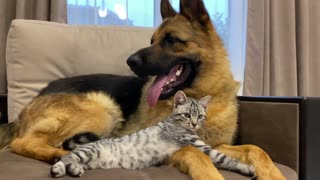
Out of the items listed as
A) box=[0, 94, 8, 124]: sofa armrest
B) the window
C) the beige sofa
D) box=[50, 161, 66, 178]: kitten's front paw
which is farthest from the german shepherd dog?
the window

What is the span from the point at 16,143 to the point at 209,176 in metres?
0.72

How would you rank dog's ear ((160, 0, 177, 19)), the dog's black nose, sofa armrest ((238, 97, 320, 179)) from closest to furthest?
sofa armrest ((238, 97, 320, 179)), the dog's black nose, dog's ear ((160, 0, 177, 19))

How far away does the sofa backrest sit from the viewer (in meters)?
1.74

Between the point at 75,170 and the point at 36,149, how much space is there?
306 millimetres

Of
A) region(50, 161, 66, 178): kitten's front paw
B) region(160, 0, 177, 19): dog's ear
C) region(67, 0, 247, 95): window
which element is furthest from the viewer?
region(67, 0, 247, 95): window

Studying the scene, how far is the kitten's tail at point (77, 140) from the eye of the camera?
136 centimetres

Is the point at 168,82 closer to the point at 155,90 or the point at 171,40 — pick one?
the point at 155,90

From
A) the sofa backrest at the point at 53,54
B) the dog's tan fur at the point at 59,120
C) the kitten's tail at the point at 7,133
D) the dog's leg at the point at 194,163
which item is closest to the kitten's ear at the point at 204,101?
the dog's leg at the point at 194,163

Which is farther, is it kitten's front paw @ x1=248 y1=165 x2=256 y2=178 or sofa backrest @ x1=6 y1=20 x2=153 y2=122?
sofa backrest @ x1=6 y1=20 x2=153 y2=122

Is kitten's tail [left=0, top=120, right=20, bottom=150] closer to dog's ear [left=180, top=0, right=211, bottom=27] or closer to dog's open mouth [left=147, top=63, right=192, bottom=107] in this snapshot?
dog's open mouth [left=147, top=63, right=192, bottom=107]

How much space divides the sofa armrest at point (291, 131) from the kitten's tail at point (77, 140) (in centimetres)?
65

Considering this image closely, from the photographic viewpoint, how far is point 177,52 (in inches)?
61.7

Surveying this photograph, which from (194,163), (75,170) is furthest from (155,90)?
(75,170)

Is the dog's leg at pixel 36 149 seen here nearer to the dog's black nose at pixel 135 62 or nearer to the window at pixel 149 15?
the dog's black nose at pixel 135 62
